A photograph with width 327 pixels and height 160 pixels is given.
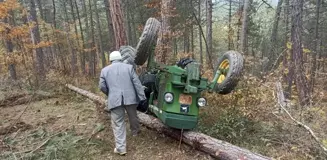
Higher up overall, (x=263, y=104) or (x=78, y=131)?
(x=263, y=104)

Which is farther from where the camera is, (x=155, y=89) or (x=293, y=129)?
(x=155, y=89)

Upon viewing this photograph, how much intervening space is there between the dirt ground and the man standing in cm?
43

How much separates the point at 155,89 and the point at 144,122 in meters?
0.88

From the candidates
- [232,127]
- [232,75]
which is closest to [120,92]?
[232,75]

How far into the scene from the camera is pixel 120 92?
18.6 ft

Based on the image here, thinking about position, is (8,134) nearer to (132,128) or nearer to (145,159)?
(132,128)

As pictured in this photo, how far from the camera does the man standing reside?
5.66m

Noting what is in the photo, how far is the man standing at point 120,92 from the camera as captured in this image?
18.6 feet

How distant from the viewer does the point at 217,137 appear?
6062 mm

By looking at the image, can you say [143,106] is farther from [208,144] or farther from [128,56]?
[208,144]

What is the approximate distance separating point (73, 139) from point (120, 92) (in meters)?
1.69

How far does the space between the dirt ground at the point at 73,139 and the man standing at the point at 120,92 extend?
434 millimetres

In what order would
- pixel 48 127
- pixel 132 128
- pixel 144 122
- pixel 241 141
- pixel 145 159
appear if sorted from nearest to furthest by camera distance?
pixel 145 159
pixel 241 141
pixel 132 128
pixel 144 122
pixel 48 127

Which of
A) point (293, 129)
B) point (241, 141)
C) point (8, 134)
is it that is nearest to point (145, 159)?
point (241, 141)
